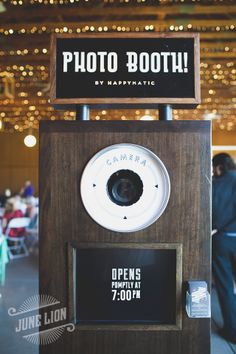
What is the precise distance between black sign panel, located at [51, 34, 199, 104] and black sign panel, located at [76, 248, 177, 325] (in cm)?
45

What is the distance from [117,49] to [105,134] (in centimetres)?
27

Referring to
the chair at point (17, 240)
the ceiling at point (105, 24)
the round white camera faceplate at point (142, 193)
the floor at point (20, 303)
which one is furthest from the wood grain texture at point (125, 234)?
the chair at point (17, 240)

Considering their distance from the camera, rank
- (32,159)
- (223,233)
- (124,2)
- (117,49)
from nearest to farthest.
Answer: (117,49) → (223,233) → (124,2) → (32,159)

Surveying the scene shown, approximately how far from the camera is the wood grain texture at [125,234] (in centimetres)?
116

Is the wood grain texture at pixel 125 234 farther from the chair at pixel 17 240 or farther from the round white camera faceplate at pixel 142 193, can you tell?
the chair at pixel 17 240

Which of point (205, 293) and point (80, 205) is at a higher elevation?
point (80, 205)

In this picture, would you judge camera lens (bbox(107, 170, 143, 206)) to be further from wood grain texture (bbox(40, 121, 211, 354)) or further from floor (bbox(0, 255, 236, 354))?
floor (bbox(0, 255, 236, 354))

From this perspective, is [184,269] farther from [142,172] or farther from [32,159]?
[32,159]

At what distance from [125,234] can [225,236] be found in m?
2.04

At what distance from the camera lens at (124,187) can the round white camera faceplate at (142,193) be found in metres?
0.01

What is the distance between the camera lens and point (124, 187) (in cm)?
122

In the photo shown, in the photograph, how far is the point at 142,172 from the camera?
120cm

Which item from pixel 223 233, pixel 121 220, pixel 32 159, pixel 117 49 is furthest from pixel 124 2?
pixel 32 159

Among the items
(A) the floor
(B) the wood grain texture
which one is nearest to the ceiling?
(A) the floor
